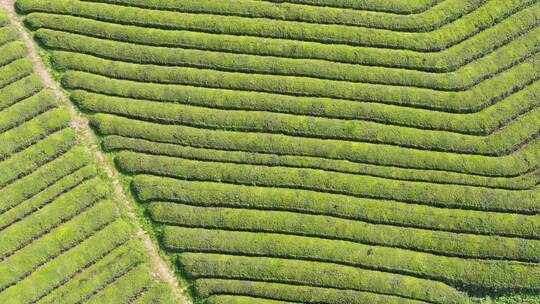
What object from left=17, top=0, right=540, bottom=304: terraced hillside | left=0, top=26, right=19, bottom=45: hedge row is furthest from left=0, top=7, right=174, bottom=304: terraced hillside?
left=0, top=26, right=19, bottom=45: hedge row

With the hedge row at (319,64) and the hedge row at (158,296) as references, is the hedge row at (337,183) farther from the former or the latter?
the hedge row at (158,296)

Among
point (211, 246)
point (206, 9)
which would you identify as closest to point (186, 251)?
point (211, 246)

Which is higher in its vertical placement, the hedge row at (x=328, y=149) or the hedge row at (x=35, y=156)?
the hedge row at (x=35, y=156)

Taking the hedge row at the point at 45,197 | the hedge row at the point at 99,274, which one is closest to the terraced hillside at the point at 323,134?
the hedge row at the point at 99,274

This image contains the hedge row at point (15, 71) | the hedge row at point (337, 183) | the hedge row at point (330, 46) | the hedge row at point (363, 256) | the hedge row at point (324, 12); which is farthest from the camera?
the hedge row at point (324, 12)

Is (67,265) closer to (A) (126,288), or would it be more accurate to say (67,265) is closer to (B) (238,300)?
(A) (126,288)

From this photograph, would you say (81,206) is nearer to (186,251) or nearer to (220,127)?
(186,251)

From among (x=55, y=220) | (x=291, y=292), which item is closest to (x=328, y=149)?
(x=291, y=292)

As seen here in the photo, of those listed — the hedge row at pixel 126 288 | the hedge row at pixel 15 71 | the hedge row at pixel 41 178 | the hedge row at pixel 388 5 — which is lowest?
the hedge row at pixel 126 288
